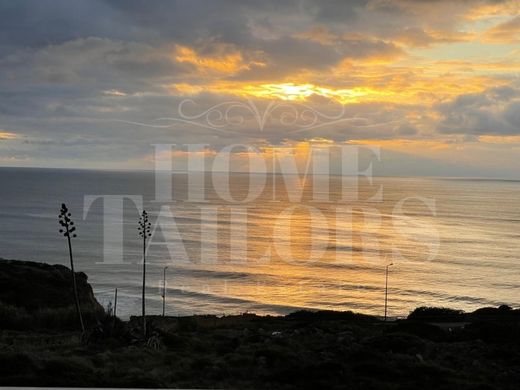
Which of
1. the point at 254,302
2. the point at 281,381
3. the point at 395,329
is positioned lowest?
the point at 254,302

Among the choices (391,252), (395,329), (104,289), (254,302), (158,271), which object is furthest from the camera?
(391,252)

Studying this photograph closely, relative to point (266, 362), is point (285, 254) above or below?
below

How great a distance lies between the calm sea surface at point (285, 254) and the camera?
64750 mm

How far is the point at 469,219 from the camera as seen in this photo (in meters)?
135

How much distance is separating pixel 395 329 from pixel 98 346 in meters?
15.7

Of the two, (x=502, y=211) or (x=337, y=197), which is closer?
(x=502, y=211)

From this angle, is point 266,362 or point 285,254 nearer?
point 266,362

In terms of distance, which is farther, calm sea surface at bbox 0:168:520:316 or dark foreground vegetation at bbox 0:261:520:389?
calm sea surface at bbox 0:168:520:316

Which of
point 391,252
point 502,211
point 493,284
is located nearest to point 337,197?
point 502,211

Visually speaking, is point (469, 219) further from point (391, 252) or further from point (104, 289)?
point (104, 289)

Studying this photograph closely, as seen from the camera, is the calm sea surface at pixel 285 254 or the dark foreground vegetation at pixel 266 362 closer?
the dark foreground vegetation at pixel 266 362

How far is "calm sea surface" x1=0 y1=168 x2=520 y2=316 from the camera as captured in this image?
2549 inches

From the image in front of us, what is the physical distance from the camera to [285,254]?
3568 inches

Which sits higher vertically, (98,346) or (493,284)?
(98,346)
